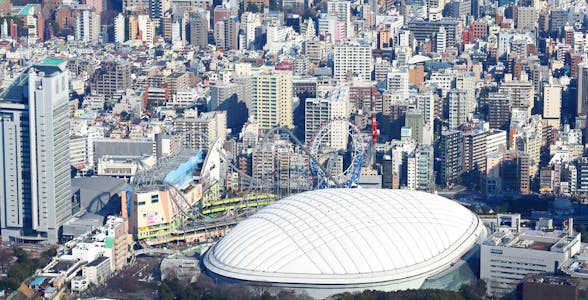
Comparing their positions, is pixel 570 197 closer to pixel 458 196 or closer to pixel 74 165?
pixel 458 196

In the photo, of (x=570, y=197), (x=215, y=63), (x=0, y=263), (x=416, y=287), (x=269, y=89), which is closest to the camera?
(x=416, y=287)

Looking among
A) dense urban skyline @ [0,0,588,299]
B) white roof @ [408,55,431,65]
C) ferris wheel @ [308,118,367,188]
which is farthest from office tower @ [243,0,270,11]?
ferris wheel @ [308,118,367,188]

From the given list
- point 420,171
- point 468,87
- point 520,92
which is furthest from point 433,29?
point 420,171

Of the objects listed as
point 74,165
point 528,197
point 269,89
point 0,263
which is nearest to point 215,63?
point 269,89

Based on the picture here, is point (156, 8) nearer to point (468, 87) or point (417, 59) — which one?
point (417, 59)

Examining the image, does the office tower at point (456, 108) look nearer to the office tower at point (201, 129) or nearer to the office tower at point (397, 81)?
the office tower at point (397, 81)
